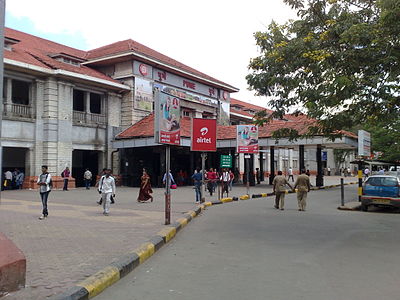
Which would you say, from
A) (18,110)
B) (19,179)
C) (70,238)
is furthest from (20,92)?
(70,238)

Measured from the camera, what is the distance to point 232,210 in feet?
50.3

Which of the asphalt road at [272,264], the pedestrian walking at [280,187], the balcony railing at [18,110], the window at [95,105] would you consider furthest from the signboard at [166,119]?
the window at [95,105]

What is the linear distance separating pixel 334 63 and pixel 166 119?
15.1ft

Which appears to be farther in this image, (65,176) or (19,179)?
(19,179)

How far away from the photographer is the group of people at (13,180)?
24.4 meters

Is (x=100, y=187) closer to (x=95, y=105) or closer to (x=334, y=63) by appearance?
(x=334, y=63)

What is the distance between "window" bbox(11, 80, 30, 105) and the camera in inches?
1029

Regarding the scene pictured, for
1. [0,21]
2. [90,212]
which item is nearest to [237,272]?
[0,21]

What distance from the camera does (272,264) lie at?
6.62m

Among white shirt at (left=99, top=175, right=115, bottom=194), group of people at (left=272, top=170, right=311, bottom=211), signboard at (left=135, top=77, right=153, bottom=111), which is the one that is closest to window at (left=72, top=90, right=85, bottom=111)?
signboard at (left=135, top=77, right=153, bottom=111)

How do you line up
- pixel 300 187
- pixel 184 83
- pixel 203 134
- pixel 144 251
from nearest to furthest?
pixel 144 251 < pixel 300 187 < pixel 203 134 < pixel 184 83

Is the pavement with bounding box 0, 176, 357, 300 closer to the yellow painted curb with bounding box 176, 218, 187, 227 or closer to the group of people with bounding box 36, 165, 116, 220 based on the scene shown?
the group of people with bounding box 36, 165, 116, 220

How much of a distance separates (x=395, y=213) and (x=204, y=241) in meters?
9.81

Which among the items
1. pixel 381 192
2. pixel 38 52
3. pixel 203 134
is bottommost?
pixel 381 192
